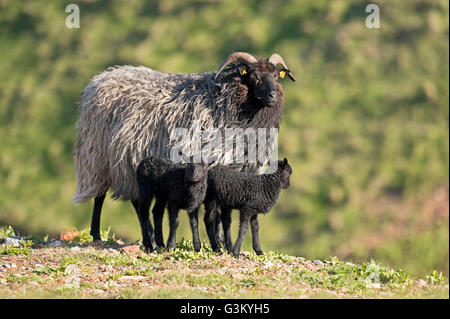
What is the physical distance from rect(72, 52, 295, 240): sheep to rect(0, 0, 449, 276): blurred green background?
345cm

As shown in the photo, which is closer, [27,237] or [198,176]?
[198,176]

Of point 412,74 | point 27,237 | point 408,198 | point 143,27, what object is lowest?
point 27,237

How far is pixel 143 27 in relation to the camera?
76.7ft

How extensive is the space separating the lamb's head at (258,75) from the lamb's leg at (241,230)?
5.82 feet

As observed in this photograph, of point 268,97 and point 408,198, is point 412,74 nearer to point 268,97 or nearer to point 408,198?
point 408,198

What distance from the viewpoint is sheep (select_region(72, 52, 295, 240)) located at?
1097 centimetres

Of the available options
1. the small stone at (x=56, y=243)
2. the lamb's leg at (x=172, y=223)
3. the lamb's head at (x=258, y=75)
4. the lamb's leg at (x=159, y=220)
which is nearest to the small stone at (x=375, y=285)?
the lamb's leg at (x=172, y=223)

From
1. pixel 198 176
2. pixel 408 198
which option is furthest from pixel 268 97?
pixel 408 198

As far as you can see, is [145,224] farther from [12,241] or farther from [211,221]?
[12,241]

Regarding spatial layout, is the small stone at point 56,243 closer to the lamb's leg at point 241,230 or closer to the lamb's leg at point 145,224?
the lamb's leg at point 145,224

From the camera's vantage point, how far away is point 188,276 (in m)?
8.49

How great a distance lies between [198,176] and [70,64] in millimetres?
14050

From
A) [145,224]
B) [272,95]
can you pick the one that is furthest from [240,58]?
[145,224]

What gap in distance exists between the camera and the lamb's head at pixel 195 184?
9500mm
